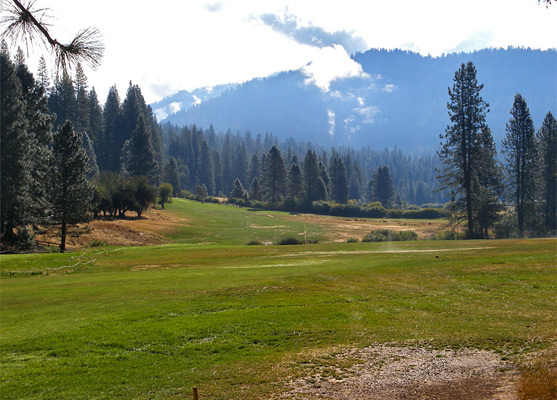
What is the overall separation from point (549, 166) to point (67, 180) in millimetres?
71726

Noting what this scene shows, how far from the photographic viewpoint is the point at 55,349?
1185 centimetres

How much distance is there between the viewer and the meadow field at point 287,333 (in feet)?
28.9

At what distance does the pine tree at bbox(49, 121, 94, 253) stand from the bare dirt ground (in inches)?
1726

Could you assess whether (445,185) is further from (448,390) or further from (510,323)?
(448,390)

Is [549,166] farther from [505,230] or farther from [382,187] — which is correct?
[382,187]

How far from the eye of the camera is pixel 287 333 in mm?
12305

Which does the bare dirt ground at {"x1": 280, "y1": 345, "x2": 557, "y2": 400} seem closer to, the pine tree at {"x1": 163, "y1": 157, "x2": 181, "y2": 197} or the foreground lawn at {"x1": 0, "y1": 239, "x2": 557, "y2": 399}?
the foreground lawn at {"x1": 0, "y1": 239, "x2": 557, "y2": 399}

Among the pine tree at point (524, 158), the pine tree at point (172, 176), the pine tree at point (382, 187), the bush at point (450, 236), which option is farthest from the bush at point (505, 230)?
the pine tree at point (172, 176)

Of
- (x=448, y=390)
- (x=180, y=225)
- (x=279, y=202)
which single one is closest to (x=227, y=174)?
(x=279, y=202)

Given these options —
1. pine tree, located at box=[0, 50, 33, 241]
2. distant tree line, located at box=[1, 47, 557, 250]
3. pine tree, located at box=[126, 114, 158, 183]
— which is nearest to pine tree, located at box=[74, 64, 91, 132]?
distant tree line, located at box=[1, 47, 557, 250]

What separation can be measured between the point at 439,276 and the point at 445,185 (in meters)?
41.0

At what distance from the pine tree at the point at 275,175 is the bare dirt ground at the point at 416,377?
119m

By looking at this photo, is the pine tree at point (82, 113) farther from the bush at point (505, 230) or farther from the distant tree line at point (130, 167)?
the bush at point (505, 230)

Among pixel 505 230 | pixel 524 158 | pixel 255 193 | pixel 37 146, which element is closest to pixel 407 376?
pixel 37 146
